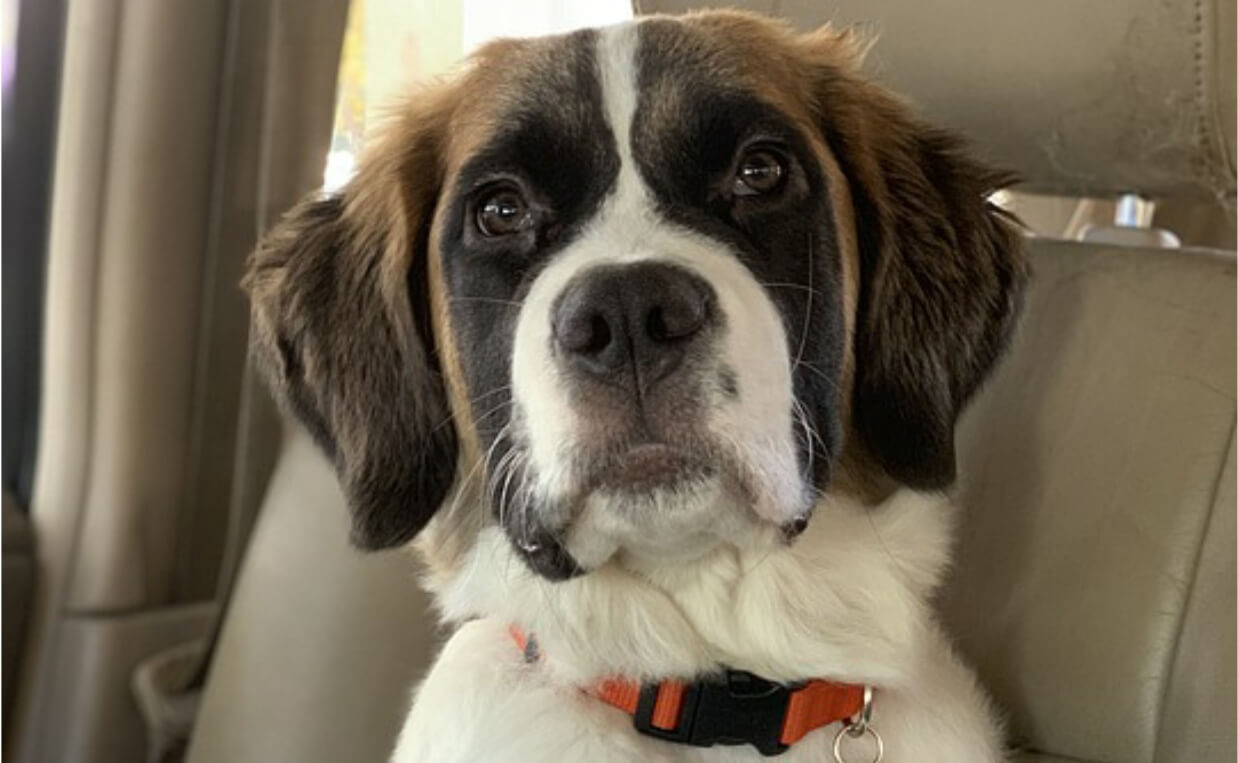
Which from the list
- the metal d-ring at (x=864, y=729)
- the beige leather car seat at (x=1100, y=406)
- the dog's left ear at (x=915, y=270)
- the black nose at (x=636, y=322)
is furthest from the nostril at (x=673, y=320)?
the beige leather car seat at (x=1100, y=406)

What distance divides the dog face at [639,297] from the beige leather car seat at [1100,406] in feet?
0.50

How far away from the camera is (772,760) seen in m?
1.44

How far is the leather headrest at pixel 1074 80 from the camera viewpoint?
1587 mm

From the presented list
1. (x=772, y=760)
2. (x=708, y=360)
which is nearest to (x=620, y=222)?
(x=708, y=360)

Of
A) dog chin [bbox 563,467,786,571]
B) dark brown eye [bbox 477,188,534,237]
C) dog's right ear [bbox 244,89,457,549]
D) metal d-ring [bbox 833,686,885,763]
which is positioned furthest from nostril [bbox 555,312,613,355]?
metal d-ring [bbox 833,686,885,763]

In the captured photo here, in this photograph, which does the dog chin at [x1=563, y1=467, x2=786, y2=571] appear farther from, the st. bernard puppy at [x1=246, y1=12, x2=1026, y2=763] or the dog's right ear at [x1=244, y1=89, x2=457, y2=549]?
the dog's right ear at [x1=244, y1=89, x2=457, y2=549]

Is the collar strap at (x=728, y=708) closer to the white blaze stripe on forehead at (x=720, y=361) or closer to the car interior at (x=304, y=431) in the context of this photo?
the white blaze stripe on forehead at (x=720, y=361)

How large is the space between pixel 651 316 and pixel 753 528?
235 millimetres

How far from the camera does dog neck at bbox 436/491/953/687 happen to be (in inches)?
57.2

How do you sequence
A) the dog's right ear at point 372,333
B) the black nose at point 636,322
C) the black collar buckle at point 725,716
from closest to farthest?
1. the black nose at point 636,322
2. the black collar buckle at point 725,716
3. the dog's right ear at point 372,333

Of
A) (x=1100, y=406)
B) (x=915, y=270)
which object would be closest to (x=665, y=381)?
(x=915, y=270)

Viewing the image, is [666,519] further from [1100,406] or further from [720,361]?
[1100,406]

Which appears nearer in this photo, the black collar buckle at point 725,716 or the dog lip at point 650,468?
the dog lip at point 650,468

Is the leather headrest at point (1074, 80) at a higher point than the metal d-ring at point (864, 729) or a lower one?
higher
